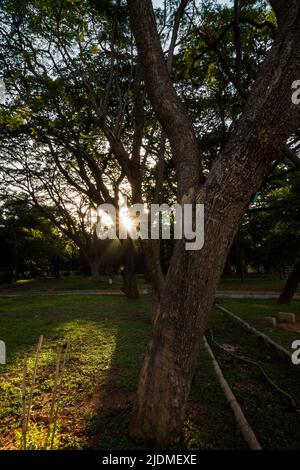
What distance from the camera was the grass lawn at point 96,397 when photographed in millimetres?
3236

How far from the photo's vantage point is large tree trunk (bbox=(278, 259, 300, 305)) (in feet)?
39.7

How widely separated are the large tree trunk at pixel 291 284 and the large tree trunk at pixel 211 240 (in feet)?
34.4

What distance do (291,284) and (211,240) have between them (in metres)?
11.6

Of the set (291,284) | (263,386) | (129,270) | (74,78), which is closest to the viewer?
(263,386)

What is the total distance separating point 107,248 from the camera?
4088cm

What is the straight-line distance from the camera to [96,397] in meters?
4.28

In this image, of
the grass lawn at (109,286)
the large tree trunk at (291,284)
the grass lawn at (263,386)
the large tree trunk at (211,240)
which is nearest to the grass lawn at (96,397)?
the grass lawn at (263,386)

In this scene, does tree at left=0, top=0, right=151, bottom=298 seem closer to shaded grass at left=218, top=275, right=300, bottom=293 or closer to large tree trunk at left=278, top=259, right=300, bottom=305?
large tree trunk at left=278, top=259, right=300, bottom=305

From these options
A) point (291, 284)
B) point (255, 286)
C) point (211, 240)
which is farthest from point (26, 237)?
point (211, 240)

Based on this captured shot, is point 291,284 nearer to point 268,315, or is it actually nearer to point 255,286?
point 268,315

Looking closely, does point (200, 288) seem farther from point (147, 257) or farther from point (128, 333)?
point (128, 333)

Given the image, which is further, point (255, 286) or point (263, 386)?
point (255, 286)

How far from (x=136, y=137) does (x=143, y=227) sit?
306 cm

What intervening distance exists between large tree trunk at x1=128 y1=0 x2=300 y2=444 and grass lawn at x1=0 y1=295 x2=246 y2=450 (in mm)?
442
